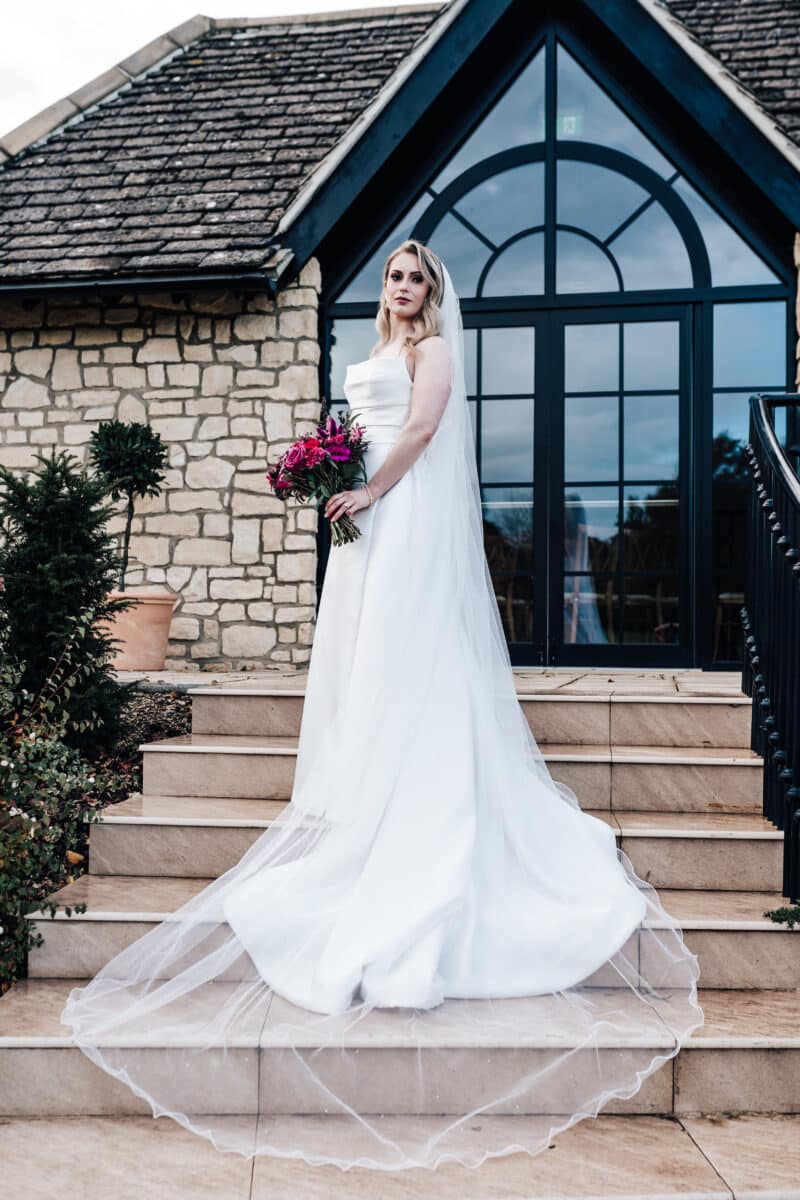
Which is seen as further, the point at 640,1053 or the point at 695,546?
the point at 695,546

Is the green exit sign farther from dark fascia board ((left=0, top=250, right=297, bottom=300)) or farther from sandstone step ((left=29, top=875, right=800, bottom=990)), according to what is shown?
sandstone step ((left=29, top=875, right=800, bottom=990))

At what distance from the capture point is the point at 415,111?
7.23 m

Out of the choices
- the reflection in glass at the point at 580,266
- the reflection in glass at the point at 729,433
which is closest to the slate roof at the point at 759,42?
the reflection in glass at the point at 580,266

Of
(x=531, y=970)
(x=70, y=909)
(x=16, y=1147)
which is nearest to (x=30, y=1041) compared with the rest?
(x=16, y=1147)

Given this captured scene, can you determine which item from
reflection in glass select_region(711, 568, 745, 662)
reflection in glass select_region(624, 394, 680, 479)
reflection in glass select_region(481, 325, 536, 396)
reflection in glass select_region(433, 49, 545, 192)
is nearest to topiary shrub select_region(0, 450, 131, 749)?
reflection in glass select_region(481, 325, 536, 396)

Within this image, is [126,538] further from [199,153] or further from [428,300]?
[428,300]

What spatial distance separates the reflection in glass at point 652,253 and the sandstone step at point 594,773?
167 inches

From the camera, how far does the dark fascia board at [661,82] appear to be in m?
6.84

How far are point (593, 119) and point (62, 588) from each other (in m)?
5.59

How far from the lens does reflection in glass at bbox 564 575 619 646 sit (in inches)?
289

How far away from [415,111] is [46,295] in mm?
3094

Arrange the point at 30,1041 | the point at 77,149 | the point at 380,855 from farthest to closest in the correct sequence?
1. the point at 77,149
2. the point at 380,855
3. the point at 30,1041

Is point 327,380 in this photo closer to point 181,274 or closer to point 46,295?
point 181,274

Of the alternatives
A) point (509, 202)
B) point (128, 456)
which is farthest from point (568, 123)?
point (128, 456)
